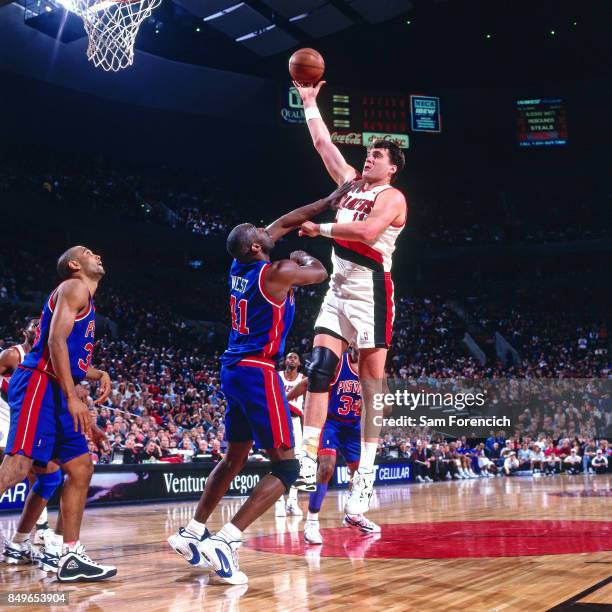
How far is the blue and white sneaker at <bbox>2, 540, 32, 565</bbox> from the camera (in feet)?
17.7

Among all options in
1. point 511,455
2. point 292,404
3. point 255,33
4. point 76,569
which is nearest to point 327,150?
point 76,569

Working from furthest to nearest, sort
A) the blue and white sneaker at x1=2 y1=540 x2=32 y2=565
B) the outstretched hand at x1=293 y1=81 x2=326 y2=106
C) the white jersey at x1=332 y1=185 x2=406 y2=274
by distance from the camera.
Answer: the outstretched hand at x1=293 y1=81 x2=326 y2=106 < the white jersey at x1=332 y1=185 x2=406 y2=274 < the blue and white sneaker at x1=2 y1=540 x2=32 y2=565

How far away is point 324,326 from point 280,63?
23.8 metres

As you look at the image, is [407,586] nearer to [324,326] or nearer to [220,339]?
[324,326]

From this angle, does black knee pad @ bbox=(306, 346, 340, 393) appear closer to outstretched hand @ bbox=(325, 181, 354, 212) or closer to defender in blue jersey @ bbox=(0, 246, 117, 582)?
outstretched hand @ bbox=(325, 181, 354, 212)

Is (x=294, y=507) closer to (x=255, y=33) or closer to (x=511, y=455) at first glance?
(x=511, y=455)

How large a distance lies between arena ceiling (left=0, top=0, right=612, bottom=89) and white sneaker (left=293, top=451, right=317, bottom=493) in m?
19.4

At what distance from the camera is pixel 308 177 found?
30906mm

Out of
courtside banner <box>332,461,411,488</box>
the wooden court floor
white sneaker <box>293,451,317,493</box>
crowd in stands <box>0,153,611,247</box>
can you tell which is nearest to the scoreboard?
crowd in stands <box>0,153,611,247</box>

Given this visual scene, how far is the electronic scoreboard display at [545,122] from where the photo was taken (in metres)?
27.1

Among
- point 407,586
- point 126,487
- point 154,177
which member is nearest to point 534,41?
point 154,177

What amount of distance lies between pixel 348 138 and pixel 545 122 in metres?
7.86

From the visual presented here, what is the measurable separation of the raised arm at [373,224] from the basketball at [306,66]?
0.99 meters

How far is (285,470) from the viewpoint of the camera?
15.0 ft
